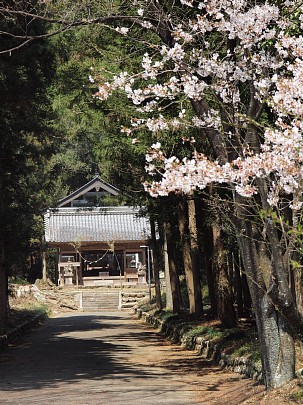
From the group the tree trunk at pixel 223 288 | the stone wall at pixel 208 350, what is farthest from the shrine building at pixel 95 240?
the tree trunk at pixel 223 288

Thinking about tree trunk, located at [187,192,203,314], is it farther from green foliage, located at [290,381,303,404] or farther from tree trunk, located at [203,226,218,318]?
green foliage, located at [290,381,303,404]

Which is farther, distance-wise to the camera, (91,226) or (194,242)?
(91,226)

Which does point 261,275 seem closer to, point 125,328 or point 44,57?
point 44,57

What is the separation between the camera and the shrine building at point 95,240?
161 feet

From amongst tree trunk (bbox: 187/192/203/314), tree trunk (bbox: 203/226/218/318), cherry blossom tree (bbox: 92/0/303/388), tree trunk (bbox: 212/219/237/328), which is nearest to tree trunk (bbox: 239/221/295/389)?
cherry blossom tree (bbox: 92/0/303/388)

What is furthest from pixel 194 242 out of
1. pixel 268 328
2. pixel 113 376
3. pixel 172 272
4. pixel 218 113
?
pixel 268 328

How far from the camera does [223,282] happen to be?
17312mm

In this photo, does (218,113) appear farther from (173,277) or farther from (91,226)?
(91,226)

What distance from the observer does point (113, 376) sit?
13.2m

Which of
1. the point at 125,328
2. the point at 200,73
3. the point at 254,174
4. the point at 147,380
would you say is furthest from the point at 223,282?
the point at 125,328

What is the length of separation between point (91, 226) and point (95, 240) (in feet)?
5.91

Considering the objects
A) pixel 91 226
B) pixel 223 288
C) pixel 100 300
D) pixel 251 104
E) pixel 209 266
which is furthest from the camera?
pixel 91 226

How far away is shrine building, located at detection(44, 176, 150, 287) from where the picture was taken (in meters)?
49.1

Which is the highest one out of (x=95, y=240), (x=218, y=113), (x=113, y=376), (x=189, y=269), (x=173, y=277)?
(x=95, y=240)
